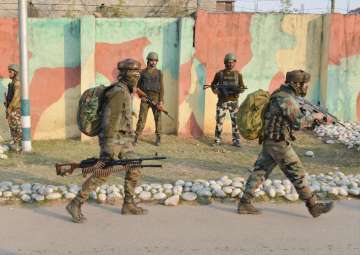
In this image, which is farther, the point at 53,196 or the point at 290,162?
the point at 53,196

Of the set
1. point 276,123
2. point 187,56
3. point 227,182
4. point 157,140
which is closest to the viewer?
point 276,123

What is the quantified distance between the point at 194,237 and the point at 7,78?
603 centimetres

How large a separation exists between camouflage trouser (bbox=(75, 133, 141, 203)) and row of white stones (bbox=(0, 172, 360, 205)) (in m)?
0.46

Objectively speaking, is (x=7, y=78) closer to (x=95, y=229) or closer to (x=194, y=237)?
(x=95, y=229)

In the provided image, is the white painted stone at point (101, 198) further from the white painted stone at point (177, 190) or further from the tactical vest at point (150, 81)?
the tactical vest at point (150, 81)

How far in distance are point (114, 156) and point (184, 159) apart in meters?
2.90

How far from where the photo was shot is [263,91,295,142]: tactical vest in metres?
4.46

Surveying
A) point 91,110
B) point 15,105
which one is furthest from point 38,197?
point 15,105

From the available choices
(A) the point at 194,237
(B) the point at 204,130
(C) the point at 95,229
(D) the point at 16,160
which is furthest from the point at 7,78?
(A) the point at 194,237

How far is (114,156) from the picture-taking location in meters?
4.52

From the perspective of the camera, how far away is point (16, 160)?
7.06m

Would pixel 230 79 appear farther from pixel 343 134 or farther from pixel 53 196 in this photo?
pixel 53 196

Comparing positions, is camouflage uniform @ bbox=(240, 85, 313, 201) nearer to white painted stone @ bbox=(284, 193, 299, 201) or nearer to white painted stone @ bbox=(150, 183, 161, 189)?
white painted stone @ bbox=(284, 193, 299, 201)

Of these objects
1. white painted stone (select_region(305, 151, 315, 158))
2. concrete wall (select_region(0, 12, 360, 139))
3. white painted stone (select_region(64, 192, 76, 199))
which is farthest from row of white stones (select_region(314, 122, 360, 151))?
white painted stone (select_region(64, 192, 76, 199))
